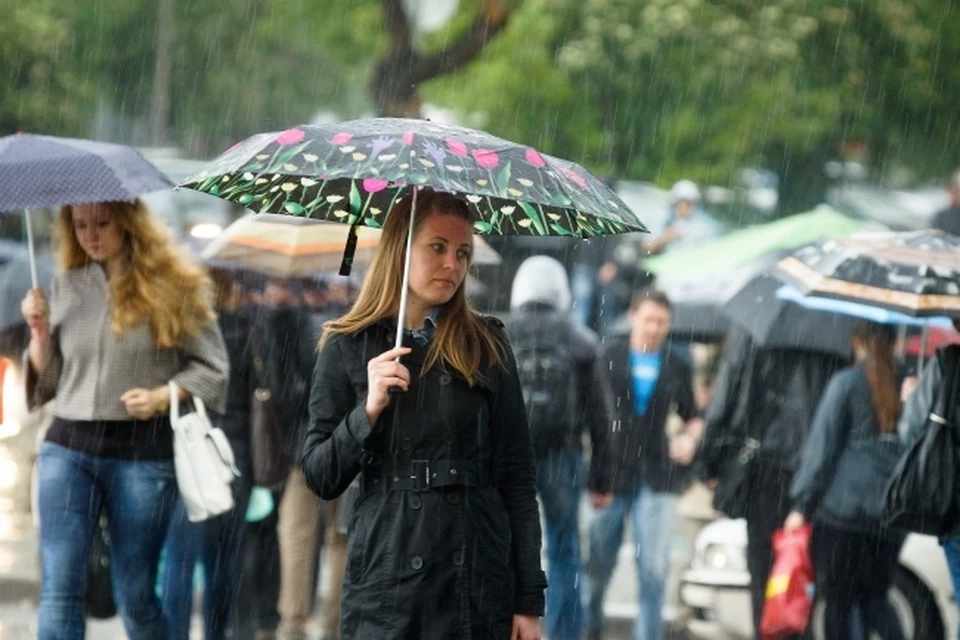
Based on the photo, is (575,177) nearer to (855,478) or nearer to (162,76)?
(855,478)

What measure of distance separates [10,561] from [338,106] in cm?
1656

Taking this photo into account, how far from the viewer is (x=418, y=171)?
4.69m

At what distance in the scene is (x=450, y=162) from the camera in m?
4.80

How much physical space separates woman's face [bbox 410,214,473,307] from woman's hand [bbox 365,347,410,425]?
27cm

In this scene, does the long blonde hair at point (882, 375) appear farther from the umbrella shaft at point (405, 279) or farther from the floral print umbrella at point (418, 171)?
the umbrella shaft at point (405, 279)

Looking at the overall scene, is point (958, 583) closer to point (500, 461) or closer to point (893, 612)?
point (893, 612)

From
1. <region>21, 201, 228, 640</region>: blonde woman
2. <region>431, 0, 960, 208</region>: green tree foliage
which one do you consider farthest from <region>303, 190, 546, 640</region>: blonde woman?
<region>431, 0, 960, 208</region>: green tree foliage

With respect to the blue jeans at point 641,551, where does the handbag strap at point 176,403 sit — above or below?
above

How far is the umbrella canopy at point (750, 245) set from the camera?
10359 millimetres

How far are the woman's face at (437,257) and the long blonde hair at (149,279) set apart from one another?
224 cm

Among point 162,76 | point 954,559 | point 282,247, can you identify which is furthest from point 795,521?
point 162,76

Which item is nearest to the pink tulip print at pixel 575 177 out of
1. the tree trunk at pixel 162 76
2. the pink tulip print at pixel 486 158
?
the pink tulip print at pixel 486 158

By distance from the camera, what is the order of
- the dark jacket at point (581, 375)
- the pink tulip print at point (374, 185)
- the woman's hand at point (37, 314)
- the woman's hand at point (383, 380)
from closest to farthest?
the woman's hand at point (383, 380) → the pink tulip print at point (374, 185) → the woman's hand at point (37, 314) → the dark jacket at point (581, 375)

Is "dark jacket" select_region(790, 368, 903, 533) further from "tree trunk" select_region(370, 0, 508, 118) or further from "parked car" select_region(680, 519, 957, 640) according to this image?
"tree trunk" select_region(370, 0, 508, 118)
